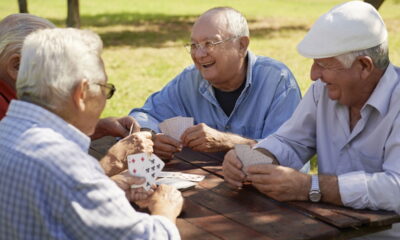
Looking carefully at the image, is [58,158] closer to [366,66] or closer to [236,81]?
[366,66]

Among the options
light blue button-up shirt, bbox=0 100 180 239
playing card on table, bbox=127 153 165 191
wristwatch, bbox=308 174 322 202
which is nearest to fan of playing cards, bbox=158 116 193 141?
playing card on table, bbox=127 153 165 191

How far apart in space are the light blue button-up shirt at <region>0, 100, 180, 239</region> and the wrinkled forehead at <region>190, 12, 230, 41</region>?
205 cm

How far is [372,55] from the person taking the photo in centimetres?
290

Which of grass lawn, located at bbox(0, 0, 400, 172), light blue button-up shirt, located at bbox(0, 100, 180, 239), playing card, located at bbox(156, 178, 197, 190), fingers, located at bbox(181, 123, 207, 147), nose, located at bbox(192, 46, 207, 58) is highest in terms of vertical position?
light blue button-up shirt, located at bbox(0, 100, 180, 239)

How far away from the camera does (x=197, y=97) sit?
14.0ft

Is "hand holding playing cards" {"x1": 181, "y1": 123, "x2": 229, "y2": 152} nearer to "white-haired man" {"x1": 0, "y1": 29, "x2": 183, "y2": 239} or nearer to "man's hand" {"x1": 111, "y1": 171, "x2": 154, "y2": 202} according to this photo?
"man's hand" {"x1": 111, "y1": 171, "x2": 154, "y2": 202}

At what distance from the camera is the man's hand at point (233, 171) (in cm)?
304

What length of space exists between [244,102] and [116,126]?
0.88 m

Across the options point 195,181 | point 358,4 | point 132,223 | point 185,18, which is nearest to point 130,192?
point 195,181

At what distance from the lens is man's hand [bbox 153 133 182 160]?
356cm

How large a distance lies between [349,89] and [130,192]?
1155 mm

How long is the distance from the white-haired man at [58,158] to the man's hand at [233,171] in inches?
33.9

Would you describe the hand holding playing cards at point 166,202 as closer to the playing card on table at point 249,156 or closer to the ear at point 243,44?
the playing card on table at point 249,156

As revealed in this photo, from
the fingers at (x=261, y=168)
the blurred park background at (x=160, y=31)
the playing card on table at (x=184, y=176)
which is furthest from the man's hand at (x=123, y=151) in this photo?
the blurred park background at (x=160, y=31)
